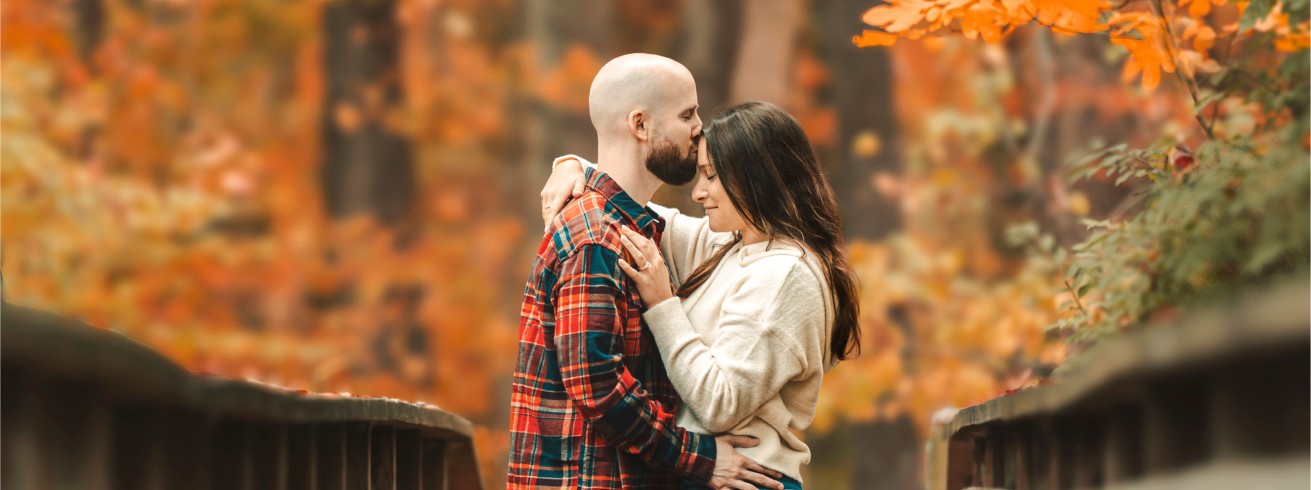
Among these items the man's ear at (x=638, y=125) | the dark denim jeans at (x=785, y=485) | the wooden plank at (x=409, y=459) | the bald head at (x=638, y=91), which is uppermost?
the bald head at (x=638, y=91)

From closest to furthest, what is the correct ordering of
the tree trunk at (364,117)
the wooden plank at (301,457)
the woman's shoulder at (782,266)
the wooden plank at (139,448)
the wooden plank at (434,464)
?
the wooden plank at (139,448)
the wooden plank at (301,457)
the woman's shoulder at (782,266)
the wooden plank at (434,464)
the tree trunk at (364,117)

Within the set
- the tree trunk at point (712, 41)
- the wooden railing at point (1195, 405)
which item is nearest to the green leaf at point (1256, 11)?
the wooden railing at point (1195, 405)

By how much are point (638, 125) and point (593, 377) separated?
72cm

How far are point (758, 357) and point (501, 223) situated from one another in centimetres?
1364

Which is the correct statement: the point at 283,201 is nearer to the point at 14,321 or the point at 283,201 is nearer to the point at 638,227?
the point at 638,227

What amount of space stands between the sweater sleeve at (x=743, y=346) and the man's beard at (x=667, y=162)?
0.40 meters

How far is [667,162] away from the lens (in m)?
3.51

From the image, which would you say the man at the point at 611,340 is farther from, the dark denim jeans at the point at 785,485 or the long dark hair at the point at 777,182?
the long dark hair at the point at 777,182

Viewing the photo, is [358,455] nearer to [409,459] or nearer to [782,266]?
[409,459]

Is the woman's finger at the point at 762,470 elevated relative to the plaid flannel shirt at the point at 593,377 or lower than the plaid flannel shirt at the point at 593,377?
lower

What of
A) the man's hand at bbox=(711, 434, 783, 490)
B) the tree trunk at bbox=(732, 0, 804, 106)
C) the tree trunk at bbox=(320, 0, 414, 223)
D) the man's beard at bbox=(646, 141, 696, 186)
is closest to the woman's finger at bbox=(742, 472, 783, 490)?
the man's hand at bbox=(711, 434, 783, 490)

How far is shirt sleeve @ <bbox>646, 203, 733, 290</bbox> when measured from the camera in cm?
378

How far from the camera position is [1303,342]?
143 centimetres

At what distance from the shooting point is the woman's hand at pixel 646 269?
10.8 ft
